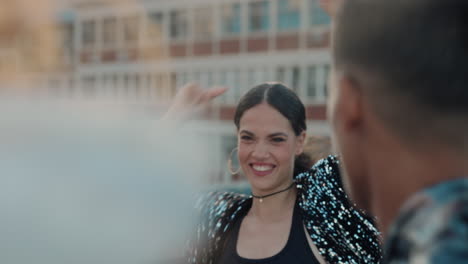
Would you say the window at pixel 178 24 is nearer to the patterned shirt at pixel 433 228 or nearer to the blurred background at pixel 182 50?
the blurred background at pixel 182 50

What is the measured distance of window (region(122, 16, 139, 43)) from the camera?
2610 centimetres

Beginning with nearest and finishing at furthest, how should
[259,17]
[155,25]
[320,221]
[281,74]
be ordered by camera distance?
1. [320,221]
2. [281,74]
3. [259,17]
4. [155,25]

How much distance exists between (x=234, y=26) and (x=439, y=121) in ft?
76.1

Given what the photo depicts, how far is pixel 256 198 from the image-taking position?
8.82 feet

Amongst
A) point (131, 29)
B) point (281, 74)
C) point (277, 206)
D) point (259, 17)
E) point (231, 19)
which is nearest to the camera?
point (277, 206)

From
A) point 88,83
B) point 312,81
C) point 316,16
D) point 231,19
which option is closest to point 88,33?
point 88,83

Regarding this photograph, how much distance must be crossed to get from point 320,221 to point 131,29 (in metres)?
24.7

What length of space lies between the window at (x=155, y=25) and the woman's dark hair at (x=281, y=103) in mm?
23180

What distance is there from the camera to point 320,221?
238cm

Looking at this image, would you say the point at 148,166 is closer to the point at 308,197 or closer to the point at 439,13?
the point at 439,13

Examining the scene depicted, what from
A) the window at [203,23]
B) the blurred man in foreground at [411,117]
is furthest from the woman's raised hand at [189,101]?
the window at [203,23]

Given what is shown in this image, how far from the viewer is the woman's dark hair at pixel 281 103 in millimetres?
2699

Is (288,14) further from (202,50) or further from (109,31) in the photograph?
(109,31)

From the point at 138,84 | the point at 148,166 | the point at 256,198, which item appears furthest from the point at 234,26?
the point at 148,166
